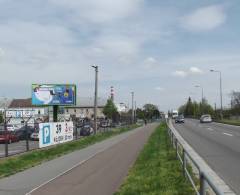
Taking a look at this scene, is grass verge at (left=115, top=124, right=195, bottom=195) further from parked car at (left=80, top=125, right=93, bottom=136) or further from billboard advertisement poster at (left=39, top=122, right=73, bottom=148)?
parked car at (left=80, top=125, right=93, bottom=136)

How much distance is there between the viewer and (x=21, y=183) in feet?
43.3

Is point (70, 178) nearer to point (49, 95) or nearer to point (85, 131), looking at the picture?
point (49, 95)

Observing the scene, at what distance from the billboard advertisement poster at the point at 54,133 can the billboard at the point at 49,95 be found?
222 inches

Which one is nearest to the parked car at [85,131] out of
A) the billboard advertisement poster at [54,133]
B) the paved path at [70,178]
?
the billboard advertisement poster at [54,133]

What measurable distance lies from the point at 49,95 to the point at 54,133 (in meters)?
10.3

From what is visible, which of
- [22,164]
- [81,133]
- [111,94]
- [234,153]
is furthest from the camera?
[111,94]

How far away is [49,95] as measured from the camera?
1524 inches

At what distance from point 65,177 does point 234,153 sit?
898 cm

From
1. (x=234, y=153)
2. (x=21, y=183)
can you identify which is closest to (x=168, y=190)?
(x=21, y=183)

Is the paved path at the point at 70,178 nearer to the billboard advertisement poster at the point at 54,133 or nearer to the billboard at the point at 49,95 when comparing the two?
the billboard advertisement poster at the point at 54,133

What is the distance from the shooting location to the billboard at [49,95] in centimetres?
3866

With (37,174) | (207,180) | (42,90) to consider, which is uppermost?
(42,90)

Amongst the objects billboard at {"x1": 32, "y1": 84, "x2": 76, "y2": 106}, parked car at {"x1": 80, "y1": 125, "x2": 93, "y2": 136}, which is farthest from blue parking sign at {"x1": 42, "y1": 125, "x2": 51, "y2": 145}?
parked car at {"x1": 80, "y1": 125, "x2": 93, "y2": 136}

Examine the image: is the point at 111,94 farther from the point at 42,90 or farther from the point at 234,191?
the point at 234,191
